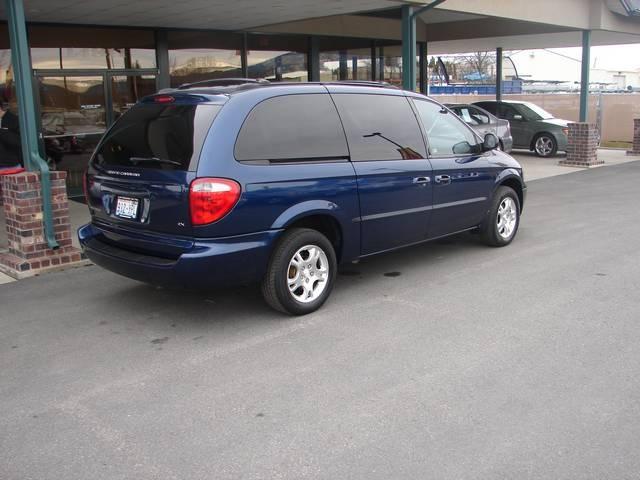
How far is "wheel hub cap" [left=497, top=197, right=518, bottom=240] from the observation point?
7.46 m

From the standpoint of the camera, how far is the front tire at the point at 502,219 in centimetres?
729

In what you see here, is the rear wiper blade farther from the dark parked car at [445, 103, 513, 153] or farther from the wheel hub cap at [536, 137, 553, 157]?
the wheel hub cap at [536, 137, 553, 157]

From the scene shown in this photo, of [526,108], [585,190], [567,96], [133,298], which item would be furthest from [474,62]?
[133,298]

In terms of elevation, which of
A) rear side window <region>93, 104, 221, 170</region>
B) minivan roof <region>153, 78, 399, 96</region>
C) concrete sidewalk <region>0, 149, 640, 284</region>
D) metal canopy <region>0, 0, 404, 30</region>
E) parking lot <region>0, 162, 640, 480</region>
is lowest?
parking lot <region>0, 162, 640, 480</region>

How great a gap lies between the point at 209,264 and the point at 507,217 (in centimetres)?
413

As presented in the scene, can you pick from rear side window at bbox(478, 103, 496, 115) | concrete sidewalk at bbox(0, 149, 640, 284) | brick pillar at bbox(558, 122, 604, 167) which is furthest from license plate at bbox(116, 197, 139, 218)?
rear side window at bbox(478, 103, 496, 115)

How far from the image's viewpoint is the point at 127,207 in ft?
16.7

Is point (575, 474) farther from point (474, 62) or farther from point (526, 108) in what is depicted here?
point (474, 62)

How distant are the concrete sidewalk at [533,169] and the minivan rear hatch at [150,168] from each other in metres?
2.00

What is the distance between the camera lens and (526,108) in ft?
61.5

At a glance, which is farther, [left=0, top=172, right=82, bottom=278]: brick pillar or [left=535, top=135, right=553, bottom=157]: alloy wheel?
[left=535, top=135, right=553, bottom=157]: alloy wheel

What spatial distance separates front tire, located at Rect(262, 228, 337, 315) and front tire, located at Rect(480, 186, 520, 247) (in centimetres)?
254

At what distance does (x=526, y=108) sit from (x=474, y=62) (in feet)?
155

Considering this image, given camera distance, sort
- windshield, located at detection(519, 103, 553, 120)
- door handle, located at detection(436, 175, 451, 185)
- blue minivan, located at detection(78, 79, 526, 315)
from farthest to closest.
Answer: windshield, located at detection(519, 103, 553, 120) → door handle, located at detection(436, 175, 451, 185) → blue minivan, located at detection(78, 79, 526, 315)
